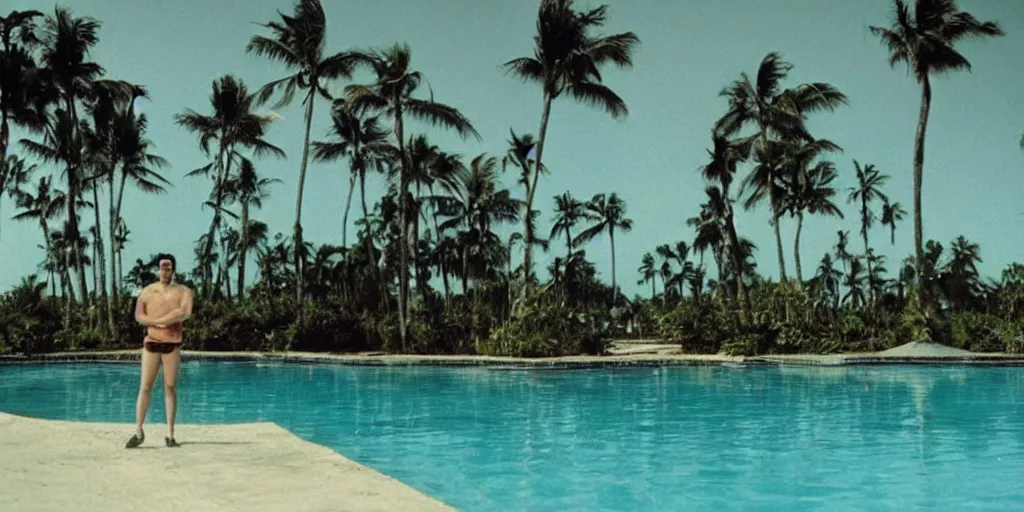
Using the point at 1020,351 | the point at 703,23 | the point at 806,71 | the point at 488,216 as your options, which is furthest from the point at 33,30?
the point at 1020,351

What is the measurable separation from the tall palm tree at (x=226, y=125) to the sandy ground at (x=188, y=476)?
2421 centimetres

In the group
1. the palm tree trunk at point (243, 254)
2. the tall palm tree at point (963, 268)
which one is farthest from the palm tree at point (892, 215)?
the palm tree trunk at point (243, 254)

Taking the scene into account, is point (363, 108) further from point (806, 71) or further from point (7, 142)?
point (806, 71)

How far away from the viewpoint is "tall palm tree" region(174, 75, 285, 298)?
101ft

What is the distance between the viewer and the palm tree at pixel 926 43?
76.9ft

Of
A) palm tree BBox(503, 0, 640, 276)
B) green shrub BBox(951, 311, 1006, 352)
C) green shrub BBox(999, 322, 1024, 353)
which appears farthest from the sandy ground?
green shrub BBox(951, 311, 1006, 352)

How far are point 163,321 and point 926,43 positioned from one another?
22.6 m

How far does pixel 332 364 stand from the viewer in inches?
843

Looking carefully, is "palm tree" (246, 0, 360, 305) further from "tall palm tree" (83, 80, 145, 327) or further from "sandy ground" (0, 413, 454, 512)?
"sandy ground" (0, 413, 454, 512)

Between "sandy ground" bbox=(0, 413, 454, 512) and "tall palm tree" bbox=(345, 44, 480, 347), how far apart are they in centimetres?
1680

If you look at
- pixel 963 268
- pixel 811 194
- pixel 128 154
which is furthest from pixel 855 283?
pixel 128 154

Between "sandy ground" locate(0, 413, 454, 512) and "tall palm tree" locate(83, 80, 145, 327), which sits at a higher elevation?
"tall palm tree" locate(83, 80, 145, 327)

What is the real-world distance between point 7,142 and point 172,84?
5.52 meters

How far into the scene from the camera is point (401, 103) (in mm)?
25000
